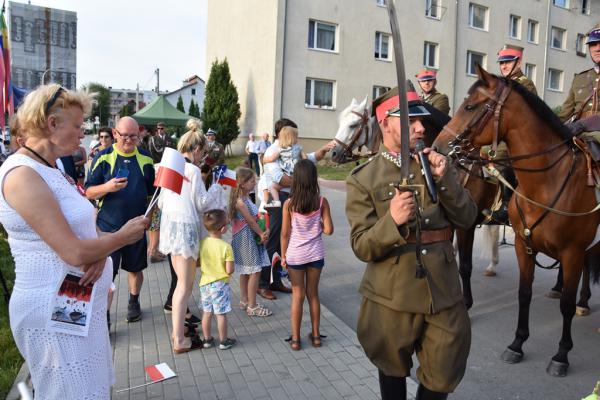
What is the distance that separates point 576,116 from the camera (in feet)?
18.0

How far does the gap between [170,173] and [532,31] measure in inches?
1420

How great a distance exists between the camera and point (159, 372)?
3957 mm

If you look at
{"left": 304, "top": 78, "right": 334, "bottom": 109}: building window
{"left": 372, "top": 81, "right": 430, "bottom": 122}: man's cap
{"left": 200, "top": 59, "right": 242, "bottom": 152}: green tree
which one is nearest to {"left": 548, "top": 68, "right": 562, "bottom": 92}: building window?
{"left": 304, "top": 78, "right": 334, "bottom": 109}: building window

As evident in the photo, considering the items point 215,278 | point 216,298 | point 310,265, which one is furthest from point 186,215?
point 310,265

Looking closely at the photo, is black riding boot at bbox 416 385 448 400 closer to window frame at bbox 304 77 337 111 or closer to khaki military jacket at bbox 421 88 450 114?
khaki military jacket at bbox 421 88 450 114

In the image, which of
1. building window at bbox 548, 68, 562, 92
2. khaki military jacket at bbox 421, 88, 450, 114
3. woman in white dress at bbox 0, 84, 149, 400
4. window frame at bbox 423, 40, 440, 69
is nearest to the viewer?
woman in white dress at bbox 0, 84, 149, 400

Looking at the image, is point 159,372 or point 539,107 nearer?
point 159,372

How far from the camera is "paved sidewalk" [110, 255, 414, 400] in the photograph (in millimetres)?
3719

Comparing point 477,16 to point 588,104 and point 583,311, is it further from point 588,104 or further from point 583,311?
point 583,311

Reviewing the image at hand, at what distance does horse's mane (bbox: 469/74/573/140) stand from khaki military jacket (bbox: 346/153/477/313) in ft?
7.64

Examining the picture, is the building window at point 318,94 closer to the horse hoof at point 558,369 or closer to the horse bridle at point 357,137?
the horse bridle at point 357,137

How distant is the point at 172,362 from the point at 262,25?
79.5ft

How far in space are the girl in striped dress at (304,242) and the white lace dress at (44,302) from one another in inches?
95.5

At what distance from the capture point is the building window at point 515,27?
104 feet
